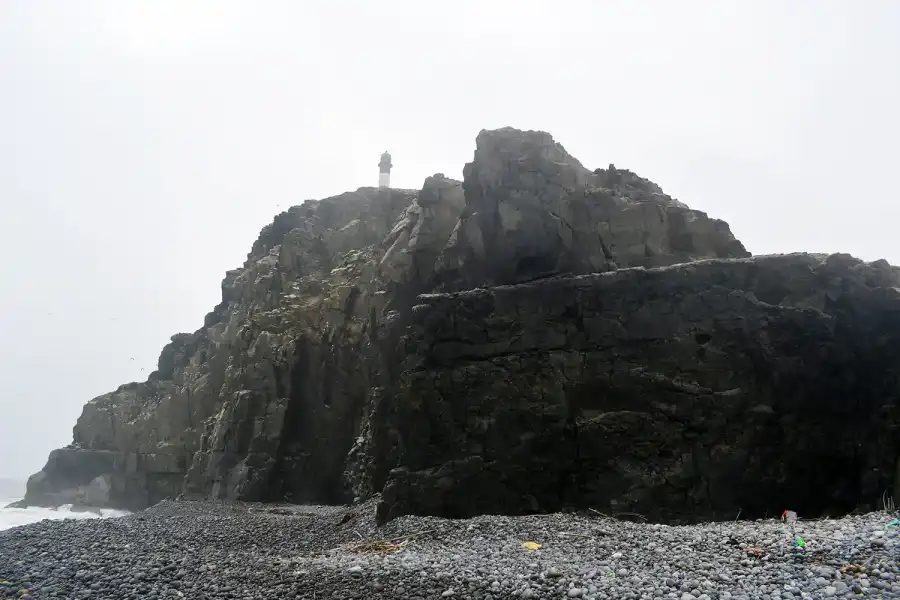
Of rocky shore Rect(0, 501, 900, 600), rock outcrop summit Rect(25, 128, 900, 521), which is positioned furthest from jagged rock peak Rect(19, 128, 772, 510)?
rocky shore Rect(0, 501, 900, 600)

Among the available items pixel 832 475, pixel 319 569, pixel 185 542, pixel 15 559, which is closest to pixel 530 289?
→ pixel 832 475

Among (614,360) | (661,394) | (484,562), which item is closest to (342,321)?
(614,360)

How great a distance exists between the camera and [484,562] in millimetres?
10617

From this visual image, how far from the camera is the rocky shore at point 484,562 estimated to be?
8188 millimetres

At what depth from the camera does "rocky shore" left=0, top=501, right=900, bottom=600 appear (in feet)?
26.9

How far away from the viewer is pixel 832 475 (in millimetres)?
14695

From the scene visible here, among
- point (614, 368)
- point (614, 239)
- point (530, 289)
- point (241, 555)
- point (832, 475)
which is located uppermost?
point (614, 239)

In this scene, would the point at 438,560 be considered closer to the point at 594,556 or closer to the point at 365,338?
the point at 594,556

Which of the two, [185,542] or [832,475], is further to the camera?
[185,542]

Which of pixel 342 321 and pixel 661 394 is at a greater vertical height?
pixel 342 321

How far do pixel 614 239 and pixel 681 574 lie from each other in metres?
13.1

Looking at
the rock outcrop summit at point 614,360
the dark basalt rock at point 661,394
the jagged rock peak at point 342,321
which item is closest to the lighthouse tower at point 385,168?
the jagged rock peak at point 342,321

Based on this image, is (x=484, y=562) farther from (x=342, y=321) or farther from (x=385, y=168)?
(x=385, y=168)

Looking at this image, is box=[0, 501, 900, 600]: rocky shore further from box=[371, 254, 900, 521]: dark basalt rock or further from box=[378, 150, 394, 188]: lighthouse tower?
box=[378, 150, 394, 188]: lighthouse tower
